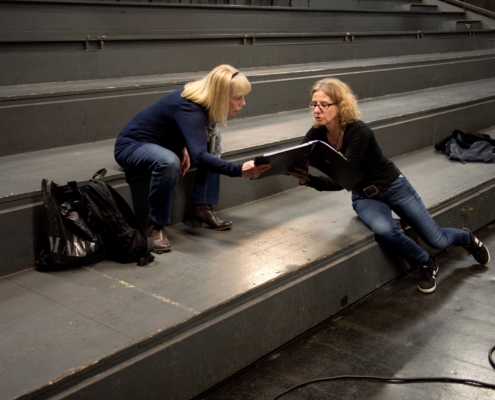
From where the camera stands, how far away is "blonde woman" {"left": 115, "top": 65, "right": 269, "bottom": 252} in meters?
2.63

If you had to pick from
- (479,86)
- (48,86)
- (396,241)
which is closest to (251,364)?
(396,241)

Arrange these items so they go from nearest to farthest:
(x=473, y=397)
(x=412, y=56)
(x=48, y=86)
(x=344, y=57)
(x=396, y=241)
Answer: (x=473, y=397), (x=396, y=241), (x=48, y=86), (x=344, y=57), (x=412, y=56)

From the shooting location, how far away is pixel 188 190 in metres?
3.09

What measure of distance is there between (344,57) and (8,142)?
4053 mm

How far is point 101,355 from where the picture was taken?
5.89 ft

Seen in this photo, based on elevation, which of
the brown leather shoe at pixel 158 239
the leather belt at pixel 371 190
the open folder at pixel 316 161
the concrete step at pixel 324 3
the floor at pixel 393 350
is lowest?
the floor at pixel 393 350

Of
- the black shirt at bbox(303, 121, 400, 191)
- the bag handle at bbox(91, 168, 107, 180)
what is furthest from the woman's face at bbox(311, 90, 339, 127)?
the bag handle at bbox(91, 168, 107, 180)

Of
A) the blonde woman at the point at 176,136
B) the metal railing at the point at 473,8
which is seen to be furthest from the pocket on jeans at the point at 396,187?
the metal railing at the point at 473,8

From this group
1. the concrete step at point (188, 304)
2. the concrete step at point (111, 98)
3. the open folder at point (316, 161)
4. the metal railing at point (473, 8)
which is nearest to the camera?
the concrete step at point (188, 304)

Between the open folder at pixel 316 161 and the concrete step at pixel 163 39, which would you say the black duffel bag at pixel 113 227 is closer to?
the open folder at pixel 316 161

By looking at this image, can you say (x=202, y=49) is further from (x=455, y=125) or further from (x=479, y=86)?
(x=479, y=86)

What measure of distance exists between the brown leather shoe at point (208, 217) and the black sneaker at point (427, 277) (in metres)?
1.03

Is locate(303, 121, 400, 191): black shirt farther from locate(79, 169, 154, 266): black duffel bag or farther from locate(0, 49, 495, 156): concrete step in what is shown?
locate(0, 49, 495, 156): concrete step

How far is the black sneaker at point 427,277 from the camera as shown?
3037mm
